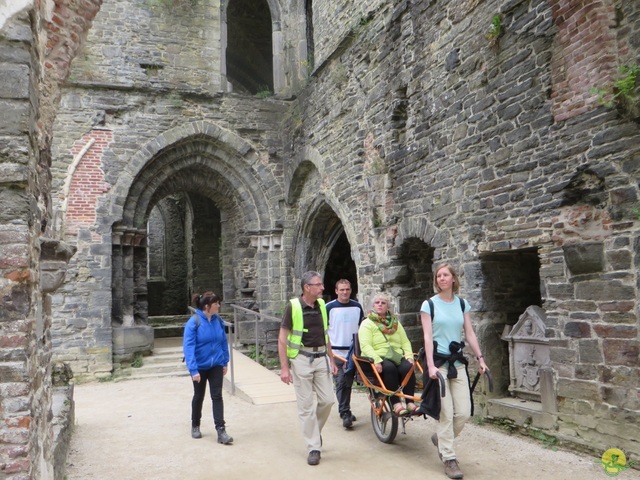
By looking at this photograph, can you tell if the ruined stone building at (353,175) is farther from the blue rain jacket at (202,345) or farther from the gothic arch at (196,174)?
the blue rain jacket at (202,345)

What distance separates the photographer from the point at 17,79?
116 inches

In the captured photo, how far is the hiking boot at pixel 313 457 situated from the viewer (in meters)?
4.33

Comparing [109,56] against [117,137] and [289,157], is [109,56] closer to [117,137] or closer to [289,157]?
[117,137]

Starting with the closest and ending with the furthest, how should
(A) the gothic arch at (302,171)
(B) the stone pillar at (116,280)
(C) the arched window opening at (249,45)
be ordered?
(A) the gothic arch at (302,171)
(B) the stone pillar at (116,280)
(C) the arched window opening at (249,45)

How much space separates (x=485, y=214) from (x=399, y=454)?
8.50 feet

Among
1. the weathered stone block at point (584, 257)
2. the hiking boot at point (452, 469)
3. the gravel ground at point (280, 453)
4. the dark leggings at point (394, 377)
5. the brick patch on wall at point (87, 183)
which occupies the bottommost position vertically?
the gravel ground at point (280, 453)

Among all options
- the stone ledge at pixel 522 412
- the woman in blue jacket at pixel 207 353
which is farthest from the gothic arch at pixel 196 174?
the stone ledge at pixel 522 412

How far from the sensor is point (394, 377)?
15.3 ft

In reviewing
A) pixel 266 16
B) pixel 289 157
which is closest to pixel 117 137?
pixel 289 157

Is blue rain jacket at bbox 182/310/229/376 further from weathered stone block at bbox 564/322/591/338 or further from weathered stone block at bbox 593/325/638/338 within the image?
weathered stone block at bbox 593/325/638/338

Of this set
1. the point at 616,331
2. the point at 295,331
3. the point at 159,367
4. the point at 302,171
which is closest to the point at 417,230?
the point at 616,331

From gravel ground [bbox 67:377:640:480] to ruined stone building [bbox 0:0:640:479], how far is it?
0.48 m

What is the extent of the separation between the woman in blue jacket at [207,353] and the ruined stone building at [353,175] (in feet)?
3.84

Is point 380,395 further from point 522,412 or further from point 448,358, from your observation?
point 522,412
